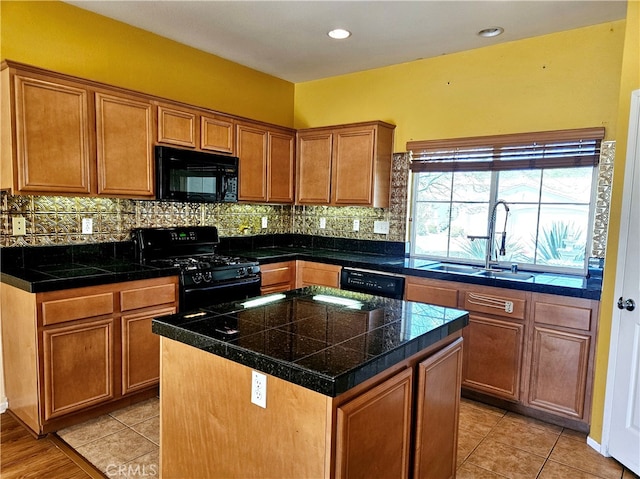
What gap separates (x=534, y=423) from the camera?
2.85 meters

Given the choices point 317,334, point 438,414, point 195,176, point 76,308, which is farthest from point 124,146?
point 438,414

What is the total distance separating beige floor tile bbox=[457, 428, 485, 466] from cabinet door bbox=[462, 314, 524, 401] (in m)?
0.41

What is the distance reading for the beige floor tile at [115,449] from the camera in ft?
7.55

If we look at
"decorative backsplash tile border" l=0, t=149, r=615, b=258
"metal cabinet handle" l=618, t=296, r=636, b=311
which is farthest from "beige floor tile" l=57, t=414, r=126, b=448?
"metal cabinet handle" l=618, t=296, r=636, b=311

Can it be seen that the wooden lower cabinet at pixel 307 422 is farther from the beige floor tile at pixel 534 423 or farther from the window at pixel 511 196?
the window at pixel 511 196

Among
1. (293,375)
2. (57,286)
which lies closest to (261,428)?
(293,375)

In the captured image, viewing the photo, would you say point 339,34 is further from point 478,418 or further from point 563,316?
point 478,418

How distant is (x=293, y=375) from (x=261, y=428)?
0.98 feet

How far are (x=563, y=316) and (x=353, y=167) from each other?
2.11 metres

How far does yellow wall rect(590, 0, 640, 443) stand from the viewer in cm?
237

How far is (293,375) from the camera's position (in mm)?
1301

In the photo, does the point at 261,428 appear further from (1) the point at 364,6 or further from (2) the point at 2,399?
(1) the point at 364,6

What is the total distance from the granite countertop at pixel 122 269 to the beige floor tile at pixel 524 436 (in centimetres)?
90

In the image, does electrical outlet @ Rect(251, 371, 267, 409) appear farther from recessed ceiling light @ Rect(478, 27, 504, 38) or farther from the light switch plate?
recessed ceiling light @ Rect(478, 27, 504, 38)
